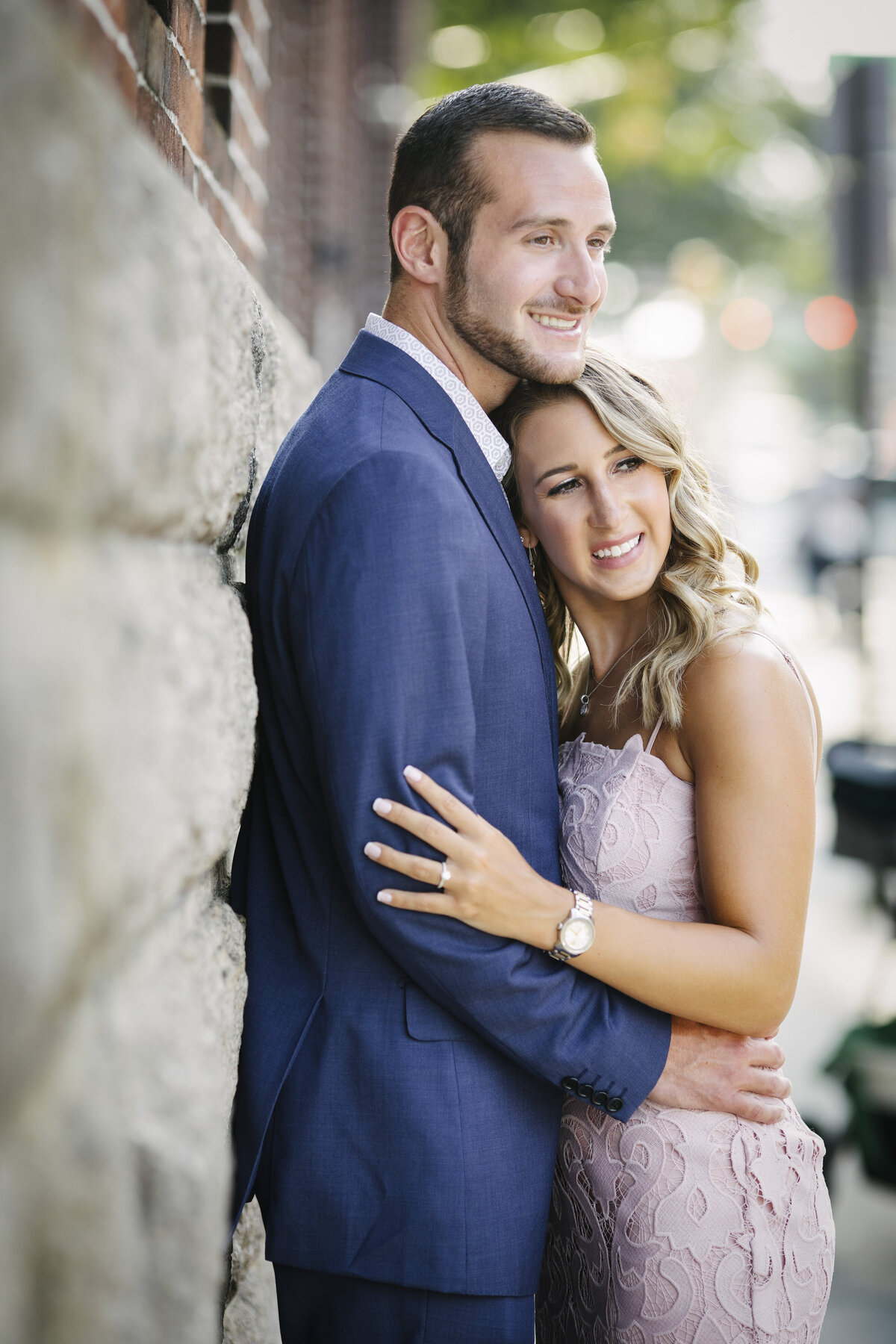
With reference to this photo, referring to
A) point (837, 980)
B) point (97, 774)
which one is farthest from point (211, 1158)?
point (837, 980)

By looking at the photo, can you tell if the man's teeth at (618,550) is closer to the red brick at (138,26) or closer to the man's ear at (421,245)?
the man's ear at (421,245)

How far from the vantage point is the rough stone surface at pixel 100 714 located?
78cm

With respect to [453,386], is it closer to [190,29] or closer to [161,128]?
[161,128]

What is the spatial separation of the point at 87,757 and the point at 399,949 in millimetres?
827

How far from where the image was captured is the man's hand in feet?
6.11

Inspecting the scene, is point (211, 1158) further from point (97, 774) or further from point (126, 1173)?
point (97, 774)

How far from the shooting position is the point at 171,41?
1.84 m

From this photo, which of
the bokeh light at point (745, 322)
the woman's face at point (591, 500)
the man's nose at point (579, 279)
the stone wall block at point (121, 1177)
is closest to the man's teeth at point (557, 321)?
the man's nose at point (579, 279)

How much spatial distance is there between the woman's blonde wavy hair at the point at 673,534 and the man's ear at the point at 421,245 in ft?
0.92

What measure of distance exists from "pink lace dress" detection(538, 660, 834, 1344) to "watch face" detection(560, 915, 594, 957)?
30 centimetres

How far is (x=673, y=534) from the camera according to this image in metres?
2.35

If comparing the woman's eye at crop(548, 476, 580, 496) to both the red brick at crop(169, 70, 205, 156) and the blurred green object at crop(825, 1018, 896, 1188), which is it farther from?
the blurred green object at crop(825, 1018, 896, 1188)

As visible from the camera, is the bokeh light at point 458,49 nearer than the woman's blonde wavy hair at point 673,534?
No

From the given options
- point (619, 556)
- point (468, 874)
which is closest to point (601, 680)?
point (619, 556)
